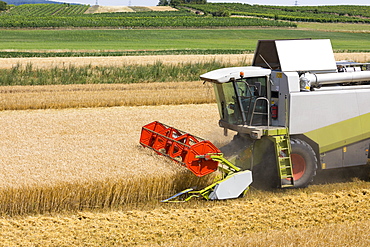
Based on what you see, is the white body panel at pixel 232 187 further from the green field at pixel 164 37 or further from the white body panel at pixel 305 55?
the green field at pixel 164 37

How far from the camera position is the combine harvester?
10203mm

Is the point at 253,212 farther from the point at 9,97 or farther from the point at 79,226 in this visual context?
the point at 9,97

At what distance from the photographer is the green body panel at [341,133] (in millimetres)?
10609

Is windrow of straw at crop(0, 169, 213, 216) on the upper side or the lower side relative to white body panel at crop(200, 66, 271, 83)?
lower

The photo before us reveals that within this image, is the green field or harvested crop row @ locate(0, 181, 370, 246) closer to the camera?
harvested crop row @ locate(0, 181, 370, 246)

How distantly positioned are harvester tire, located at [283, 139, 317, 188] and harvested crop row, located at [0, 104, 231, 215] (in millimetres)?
2082

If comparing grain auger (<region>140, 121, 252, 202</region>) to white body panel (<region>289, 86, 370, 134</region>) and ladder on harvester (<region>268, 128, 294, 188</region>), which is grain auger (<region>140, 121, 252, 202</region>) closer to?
ladder on harvester (<region>268, 128, 294, 188</region>)

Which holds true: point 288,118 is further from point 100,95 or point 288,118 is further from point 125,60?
point 125,60

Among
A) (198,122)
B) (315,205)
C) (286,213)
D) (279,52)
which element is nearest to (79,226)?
(286,213)

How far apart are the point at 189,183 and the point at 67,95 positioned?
36.9 ft

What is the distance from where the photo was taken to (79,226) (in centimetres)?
834

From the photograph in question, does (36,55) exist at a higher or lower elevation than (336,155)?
lower

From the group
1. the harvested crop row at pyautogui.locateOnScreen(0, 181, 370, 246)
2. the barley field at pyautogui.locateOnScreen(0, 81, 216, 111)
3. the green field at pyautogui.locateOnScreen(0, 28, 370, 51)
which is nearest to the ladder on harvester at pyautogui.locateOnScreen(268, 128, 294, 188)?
the harvested crop row at pyautogui.locateOnScreen(0, 181, 370, 246)

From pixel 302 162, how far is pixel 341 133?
3.63 ft
